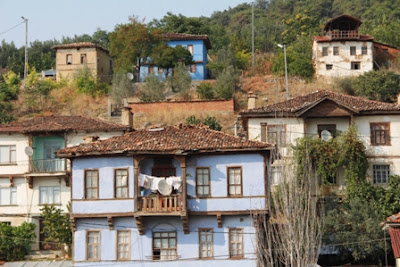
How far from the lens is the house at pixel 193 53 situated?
241 ft

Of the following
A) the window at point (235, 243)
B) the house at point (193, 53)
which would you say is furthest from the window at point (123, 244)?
the house at point (193, 53)

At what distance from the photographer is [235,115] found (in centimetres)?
6112

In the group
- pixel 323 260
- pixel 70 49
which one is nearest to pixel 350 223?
pixel 323 260

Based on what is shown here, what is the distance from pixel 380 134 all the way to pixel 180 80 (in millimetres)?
24622

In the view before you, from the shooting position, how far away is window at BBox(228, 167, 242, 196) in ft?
121

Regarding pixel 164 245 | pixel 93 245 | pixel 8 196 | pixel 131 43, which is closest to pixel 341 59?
pixel 131 43

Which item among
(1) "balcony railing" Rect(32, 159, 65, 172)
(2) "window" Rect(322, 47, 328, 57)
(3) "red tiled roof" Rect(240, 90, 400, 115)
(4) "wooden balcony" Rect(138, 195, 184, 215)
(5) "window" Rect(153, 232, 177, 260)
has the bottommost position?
(5) "window" Rect(153, 232, 177, 260)

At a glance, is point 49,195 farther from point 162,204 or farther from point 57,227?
point 162,204

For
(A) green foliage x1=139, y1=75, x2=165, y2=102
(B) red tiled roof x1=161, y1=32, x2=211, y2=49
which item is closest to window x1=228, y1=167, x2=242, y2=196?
(A) green foliage x1=139, y1=75, x2=165, y2=102

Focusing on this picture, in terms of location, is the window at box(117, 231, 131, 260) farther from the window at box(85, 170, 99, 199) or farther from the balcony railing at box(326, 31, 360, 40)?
the balcony railing at box(326, 31, 360, 40)

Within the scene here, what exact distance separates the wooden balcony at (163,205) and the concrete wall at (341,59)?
35661 mm

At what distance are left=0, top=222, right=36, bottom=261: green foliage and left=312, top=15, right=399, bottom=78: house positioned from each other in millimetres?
34087

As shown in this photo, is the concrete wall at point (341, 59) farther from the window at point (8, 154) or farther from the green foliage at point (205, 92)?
the window at point (8, 154)

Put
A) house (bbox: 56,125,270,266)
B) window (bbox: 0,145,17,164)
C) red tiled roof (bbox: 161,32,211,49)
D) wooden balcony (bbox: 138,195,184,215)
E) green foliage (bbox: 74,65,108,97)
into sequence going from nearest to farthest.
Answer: wooden balcony (bbox: 138,195,184,215), house (bbox: 56,125,270,266), window (bbox: 0,145,17,164), green foliage (bbox: 74,65,108,97), red tiled roof (bbox: 161,32,211,49)
